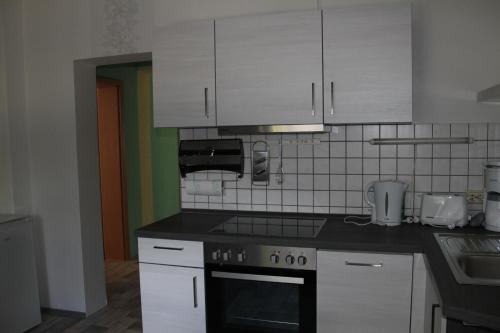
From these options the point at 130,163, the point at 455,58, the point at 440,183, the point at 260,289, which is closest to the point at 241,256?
the point at 260,289

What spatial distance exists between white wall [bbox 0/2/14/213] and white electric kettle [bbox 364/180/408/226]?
2732mm

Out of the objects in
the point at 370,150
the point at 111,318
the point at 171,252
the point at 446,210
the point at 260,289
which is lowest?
the point at 111,318

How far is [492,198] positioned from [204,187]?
1.71 m

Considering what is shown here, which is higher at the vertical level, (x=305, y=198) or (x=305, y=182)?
(x=305, y=182)

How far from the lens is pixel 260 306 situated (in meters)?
2.12

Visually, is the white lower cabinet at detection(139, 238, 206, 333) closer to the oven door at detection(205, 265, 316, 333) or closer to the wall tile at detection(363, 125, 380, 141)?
the oven door at detection(205, 265, 316, 333)

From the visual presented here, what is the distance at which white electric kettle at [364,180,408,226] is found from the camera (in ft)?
7.38

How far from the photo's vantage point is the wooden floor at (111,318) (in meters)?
3.03

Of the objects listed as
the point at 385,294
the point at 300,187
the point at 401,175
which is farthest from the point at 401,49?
the point at 385,294

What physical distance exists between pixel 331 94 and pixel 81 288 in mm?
2445

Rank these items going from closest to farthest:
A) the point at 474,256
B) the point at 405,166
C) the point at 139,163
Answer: the point at 474,256 < the point at 405,166 < the point at 139,163

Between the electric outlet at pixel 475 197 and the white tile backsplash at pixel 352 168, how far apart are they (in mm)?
30

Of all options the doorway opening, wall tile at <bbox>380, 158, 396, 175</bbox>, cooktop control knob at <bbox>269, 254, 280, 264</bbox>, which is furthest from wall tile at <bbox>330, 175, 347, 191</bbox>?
the doorway opening

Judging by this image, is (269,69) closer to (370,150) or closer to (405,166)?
(370,150)
